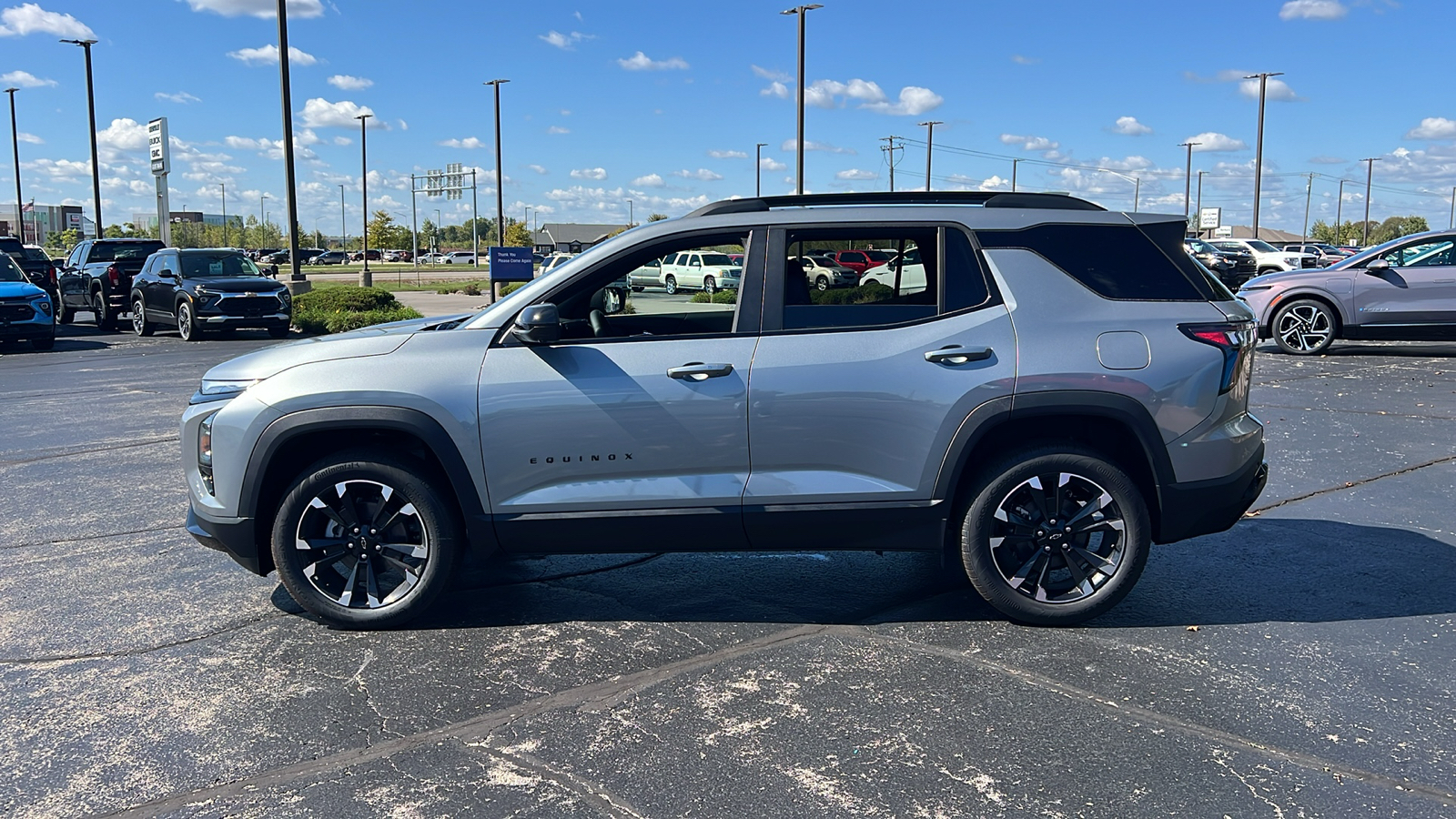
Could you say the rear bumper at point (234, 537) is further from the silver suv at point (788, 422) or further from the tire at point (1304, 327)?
the tire at point (1304, 327)

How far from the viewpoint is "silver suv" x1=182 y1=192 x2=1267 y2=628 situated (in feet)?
15.3

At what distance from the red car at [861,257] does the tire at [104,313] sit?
23.6m

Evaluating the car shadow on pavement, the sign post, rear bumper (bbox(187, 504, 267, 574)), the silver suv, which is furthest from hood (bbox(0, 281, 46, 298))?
rear bumper (bbox(187, 504, 267, 574))

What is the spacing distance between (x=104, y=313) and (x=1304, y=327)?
928 inches

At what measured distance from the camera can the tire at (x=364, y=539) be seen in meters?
4.76

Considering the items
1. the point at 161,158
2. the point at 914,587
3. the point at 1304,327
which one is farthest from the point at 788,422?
the point at 161,158

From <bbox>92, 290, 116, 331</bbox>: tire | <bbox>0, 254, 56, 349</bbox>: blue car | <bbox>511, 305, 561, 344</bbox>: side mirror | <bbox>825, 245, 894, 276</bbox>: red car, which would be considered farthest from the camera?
<bbox>92, 290, 116, 331</bbox>: tire

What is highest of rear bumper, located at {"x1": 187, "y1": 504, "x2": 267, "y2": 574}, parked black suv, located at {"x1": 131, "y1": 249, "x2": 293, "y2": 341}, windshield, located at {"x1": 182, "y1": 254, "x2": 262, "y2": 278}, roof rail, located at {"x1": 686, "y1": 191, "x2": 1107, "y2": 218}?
roof rail, located at {"x1": 686, "y1": 191, "x2": 1107, "y2": 218}

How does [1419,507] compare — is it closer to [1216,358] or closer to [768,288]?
[1216,358]

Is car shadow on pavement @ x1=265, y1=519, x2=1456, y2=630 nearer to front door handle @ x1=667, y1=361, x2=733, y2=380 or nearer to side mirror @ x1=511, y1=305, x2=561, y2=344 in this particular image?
front door handle @ x1=667, y1=361, x2=733, y2=380

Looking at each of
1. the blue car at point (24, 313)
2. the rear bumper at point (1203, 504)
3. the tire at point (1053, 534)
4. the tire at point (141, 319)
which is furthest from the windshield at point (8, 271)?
the rear bumper at point (1203, 504)

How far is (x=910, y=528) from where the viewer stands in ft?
15.6

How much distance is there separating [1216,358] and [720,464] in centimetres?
217

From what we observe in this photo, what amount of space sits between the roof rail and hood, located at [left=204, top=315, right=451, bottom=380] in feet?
4.74
